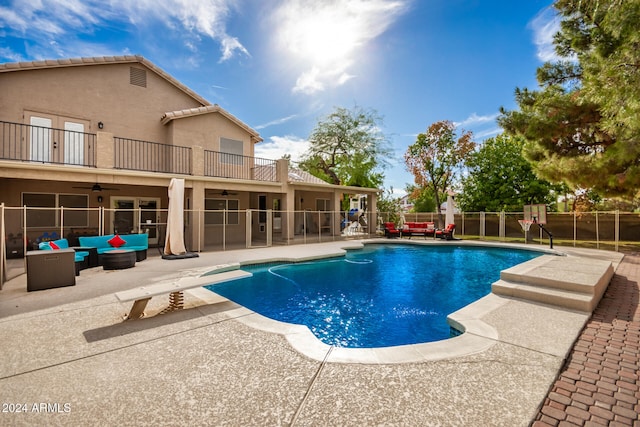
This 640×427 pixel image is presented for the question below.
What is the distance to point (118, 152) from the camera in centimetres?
1235

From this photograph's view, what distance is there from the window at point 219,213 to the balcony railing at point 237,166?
5.20ft

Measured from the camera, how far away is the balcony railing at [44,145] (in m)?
10.0

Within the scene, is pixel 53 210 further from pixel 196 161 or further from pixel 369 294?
pixel 369 294

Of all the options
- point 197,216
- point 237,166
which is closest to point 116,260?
point 197,216

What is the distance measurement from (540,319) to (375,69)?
546 inches

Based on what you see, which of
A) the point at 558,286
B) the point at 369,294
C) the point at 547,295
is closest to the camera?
the point at 547,295

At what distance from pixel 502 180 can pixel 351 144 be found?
13350mm

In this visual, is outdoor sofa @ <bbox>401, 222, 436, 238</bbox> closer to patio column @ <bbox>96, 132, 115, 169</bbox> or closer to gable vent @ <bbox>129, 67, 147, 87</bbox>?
patio column @ <bbox>96, 132, 115, 169</bbox>

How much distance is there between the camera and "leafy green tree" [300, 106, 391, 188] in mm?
26453

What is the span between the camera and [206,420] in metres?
2.11

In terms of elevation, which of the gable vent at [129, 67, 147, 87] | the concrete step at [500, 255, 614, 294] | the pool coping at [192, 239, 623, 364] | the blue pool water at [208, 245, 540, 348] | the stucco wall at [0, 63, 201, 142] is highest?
the gable vent at [129, 67, 147, 87]

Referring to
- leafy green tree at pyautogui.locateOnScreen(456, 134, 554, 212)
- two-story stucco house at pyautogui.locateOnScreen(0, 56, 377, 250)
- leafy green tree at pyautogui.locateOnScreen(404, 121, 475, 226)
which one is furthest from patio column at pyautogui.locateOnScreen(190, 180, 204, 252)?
leafy green tree at pyautogui.locateOnScreen(456, 134, 554, 212)

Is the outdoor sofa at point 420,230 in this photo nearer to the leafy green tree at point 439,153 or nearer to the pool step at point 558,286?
the leafy green tree at point 439,153

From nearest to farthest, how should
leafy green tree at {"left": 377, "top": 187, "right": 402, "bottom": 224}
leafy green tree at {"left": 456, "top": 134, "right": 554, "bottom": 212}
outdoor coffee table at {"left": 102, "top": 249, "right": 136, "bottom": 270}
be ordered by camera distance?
1. outdoor coffee table at {"left": 102, "top": 249, "right": 136, "bottom": 270}
2. leafy green tree at {"left": 456, "top": 134, "right": 554, "bottom": 212}
3. leafy green tree at {"left": 377, "top": 187, "right": 402, "bottom": 224}
